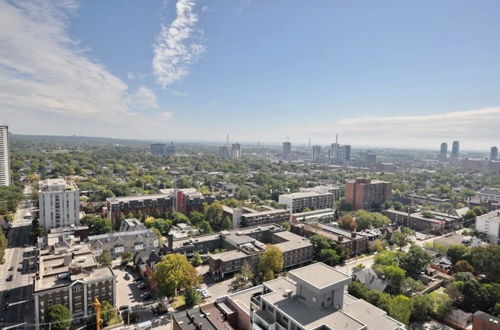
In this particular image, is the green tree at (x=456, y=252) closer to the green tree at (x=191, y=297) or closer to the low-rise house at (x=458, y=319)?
the low-rise house at (x=458, y=319)

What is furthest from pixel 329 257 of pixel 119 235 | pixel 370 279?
pixel 119 235

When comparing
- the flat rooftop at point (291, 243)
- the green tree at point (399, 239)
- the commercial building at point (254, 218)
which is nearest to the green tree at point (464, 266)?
the green tree at point (399, 239)

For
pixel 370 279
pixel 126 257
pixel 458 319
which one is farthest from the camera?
pixel 126 257

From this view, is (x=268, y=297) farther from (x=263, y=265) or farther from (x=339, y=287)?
(x=263, y=265)

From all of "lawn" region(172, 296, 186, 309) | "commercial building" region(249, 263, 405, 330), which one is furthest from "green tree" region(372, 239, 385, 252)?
"lawn" region(172, 296, 186, 309)

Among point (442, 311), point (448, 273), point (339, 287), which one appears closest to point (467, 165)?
point (448, 273)

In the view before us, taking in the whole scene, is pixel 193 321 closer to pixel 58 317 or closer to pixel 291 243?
pixel 58 317
